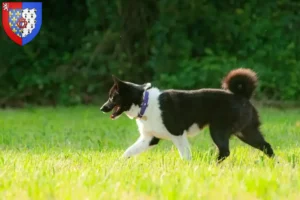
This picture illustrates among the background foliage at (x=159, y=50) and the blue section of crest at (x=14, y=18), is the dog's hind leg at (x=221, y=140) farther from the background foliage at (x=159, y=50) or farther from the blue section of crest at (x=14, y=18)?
the background foliage at (x=159, y=50)

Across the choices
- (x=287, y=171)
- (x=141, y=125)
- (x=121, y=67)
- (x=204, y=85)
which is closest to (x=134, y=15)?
(x=121, y=67)

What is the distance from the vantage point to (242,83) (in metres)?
6.89

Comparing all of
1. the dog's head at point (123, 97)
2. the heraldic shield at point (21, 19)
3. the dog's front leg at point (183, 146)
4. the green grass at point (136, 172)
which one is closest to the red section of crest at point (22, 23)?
the heraldic shield at point (21, 19)

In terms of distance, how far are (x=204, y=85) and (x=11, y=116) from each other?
4.46 meters

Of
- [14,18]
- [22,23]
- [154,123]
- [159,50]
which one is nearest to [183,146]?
[154,123]

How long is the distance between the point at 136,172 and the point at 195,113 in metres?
1.63

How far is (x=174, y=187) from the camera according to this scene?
174 inches

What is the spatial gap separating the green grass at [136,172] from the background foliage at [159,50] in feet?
21.1

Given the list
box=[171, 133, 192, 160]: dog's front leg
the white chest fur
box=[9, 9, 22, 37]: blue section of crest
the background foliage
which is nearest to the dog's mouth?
the white chest fur

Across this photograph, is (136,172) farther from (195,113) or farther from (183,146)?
(195,113)

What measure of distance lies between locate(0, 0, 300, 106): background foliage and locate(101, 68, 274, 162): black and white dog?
29.8 ft

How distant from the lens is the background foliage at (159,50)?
16250 millimetres

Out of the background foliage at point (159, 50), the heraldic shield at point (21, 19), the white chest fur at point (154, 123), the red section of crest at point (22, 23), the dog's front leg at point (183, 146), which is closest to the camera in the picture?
the dog's front leg at point (183, 146)

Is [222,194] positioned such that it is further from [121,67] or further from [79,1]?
[79,1]
